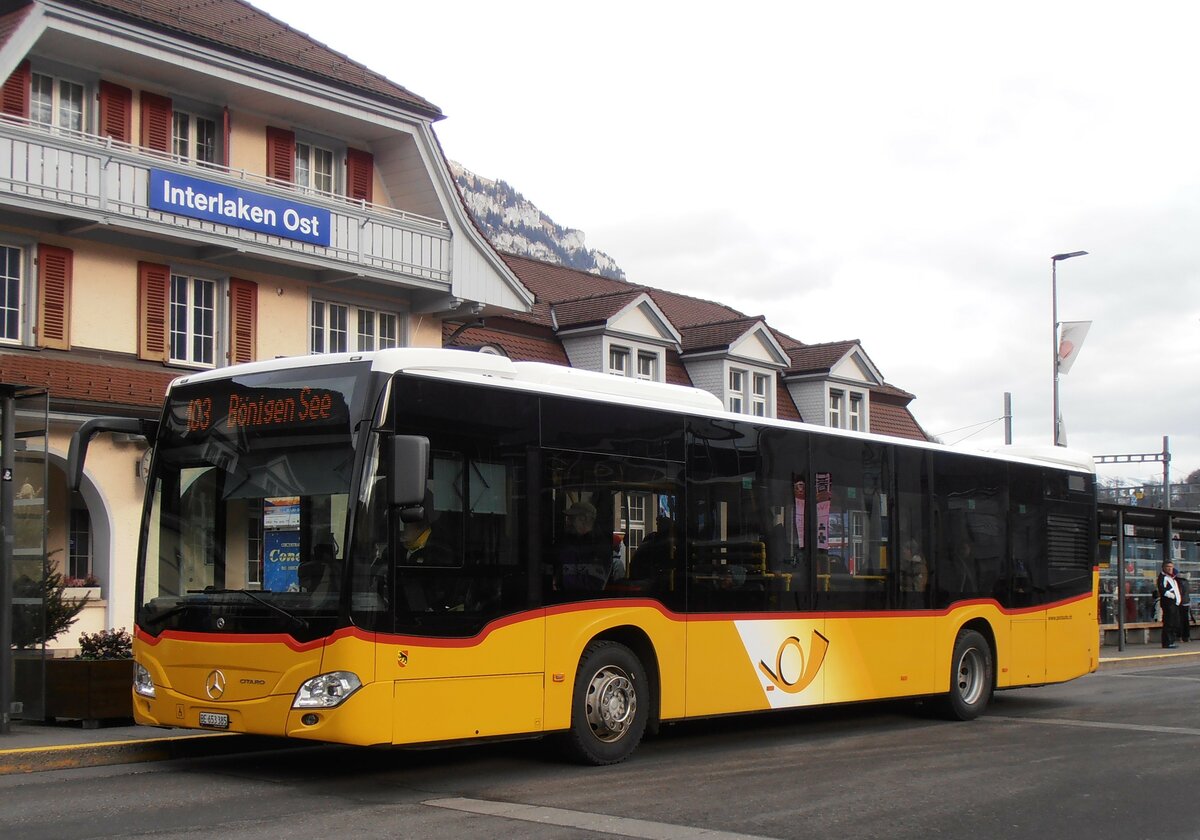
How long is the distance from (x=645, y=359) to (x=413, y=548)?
2671 cm

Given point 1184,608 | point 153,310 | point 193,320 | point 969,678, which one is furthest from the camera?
point 1184,608

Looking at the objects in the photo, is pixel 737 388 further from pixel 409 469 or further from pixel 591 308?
pixel 409 469

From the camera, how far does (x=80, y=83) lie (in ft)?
70.4

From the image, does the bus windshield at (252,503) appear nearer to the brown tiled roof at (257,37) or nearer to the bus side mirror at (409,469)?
the bus side mirror at (409,469)

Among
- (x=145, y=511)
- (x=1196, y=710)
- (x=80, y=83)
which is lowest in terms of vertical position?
(x=1196, y=710)

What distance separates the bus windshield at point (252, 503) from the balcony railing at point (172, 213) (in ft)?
33.2

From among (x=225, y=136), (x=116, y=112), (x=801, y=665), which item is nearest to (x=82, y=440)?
(x=801, y=665)

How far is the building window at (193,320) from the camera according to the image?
2239 centimetres

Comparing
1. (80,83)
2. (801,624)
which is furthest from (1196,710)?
(80,83)

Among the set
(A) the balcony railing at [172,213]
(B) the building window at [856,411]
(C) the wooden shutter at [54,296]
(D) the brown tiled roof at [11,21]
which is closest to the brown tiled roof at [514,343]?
(A) the balcony railing at [172,213]

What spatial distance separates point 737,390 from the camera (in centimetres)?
3962

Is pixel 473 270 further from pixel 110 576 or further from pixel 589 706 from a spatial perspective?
pixel 589 706

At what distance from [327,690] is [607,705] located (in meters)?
2.72

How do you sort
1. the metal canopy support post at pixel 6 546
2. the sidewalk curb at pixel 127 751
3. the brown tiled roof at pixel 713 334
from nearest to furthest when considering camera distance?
1. the sidewalk curb at pixel 127 751
2. the metal canopy support post at pixel 6 546
3. the brown tiled roof at pixel 713 334
